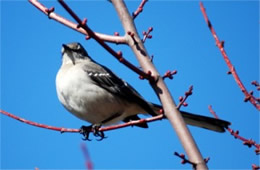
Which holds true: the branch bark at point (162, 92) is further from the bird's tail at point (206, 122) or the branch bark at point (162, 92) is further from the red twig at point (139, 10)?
the bird's tail at point (206, 122)

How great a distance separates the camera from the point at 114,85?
5.23 meters

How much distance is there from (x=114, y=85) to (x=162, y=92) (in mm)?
2812

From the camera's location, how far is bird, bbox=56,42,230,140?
16.4 ft

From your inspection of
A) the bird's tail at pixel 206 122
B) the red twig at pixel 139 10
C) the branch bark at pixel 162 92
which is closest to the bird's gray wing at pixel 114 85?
the bird's tail at pixel 206 122

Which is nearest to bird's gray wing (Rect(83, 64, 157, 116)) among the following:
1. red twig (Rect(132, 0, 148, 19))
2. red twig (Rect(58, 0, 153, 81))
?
red twig (Rect(132, 0, 148, 19))

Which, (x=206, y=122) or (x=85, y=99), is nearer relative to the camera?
(x=206, y=122)

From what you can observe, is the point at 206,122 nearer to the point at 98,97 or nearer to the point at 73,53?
the point at 98,97

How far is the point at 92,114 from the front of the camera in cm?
517

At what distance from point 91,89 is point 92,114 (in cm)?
35

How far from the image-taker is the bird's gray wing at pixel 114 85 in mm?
5016

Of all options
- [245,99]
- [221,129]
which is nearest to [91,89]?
[221,129]

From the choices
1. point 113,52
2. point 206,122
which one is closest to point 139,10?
point 113,52

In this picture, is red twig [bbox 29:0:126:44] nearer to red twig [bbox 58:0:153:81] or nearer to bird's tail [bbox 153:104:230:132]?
red twig [bbox 58:0:153:81]

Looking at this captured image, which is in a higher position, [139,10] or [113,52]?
[139,10]
